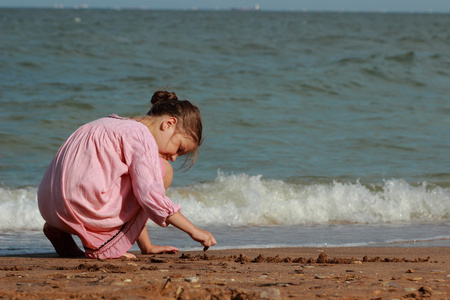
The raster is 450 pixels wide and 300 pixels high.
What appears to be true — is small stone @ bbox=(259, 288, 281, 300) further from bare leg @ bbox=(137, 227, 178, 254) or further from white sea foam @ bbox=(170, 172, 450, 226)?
white sea foam @ bbox=(170, 172, 450, 226)

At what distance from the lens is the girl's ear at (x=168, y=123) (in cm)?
311

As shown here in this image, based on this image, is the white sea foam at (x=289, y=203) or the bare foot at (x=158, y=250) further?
the white sea foam at (x=289, y=203)

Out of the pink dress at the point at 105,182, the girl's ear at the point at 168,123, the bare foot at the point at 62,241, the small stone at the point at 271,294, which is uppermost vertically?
the girl's ear at the point at 168,123

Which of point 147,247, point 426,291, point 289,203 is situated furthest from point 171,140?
point 289,203

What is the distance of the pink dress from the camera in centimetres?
292

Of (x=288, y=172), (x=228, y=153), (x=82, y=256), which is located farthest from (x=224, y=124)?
(x=82, y=256)

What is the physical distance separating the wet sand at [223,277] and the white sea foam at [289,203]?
1499 mm

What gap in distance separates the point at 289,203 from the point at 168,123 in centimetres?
247

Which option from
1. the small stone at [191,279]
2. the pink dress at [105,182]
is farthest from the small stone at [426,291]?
Result: the pink dress at [105,182]

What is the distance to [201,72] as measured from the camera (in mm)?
13219

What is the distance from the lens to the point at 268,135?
8.16m

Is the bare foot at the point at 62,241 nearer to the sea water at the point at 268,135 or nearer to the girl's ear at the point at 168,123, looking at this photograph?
the sea water at the point at 268,135

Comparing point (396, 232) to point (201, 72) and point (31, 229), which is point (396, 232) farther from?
point (201, 72)

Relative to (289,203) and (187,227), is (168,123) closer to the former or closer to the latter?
(187,227)
